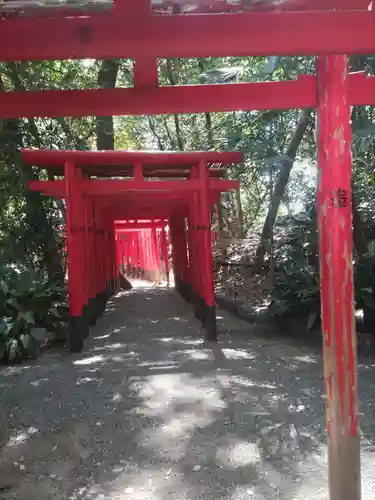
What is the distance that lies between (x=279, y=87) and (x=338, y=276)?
1043 mm

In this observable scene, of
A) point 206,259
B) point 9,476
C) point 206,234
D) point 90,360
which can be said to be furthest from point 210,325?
point 9,476

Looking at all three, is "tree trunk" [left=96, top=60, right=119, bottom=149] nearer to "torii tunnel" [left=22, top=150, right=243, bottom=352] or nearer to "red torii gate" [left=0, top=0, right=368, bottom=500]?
"torii tunnel" [left=22, top=150, right=243, bottom=352]

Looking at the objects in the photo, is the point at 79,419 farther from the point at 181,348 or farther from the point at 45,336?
the point at 45,336

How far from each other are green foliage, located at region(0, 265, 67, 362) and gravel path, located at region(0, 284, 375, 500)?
30 centimetres

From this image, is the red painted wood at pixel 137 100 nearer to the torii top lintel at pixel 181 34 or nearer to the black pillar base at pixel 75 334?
Answer: the torii top lintel at pixel 181 34

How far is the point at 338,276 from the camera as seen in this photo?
95.3 inches

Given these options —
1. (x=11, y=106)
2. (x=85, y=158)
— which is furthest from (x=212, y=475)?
(x=85, y=158)

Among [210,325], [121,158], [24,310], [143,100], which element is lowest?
[210,325]

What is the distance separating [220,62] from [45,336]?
6666 millimetres

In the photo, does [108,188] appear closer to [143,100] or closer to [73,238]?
[73,238]

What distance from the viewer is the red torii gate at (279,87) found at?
6.61 ft

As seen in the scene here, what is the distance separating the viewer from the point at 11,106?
2.69m

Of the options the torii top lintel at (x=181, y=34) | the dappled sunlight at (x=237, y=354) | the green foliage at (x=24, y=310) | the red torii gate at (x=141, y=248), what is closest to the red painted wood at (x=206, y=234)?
the dappled sunlight at (x=237, y=354)

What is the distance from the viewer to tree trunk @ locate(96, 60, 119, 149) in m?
10.3
